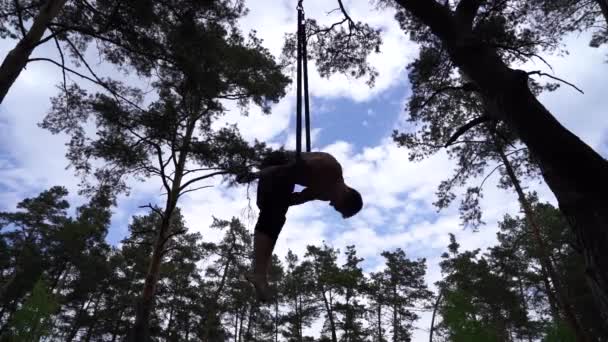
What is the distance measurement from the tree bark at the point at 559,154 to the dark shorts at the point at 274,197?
1286 mm

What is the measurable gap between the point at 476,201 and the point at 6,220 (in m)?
23.6

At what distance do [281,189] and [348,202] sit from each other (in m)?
0.49

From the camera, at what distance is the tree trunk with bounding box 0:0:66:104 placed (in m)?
5.33

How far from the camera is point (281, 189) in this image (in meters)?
2.29

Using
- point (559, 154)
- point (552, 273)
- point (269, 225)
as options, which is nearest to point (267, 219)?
point (269, 225)

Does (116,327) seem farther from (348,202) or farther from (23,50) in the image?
(348,202)

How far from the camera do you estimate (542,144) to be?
2.05 meters

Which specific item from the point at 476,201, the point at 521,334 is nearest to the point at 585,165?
the point at 476,201

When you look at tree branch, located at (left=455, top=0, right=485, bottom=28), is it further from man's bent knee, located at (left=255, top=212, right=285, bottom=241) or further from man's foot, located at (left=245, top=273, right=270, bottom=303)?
man's foot, located at (left=245, top=273, right=270, bottom=303)

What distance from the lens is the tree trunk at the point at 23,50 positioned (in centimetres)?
533

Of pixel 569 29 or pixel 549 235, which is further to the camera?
pixel 549 235

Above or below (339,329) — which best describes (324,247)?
above

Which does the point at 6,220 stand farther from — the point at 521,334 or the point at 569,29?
the point at 521,334

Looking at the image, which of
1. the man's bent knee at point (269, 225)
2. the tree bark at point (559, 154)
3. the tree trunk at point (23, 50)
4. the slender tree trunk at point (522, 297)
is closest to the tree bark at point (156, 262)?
the tree trunk at point (23, 50)
